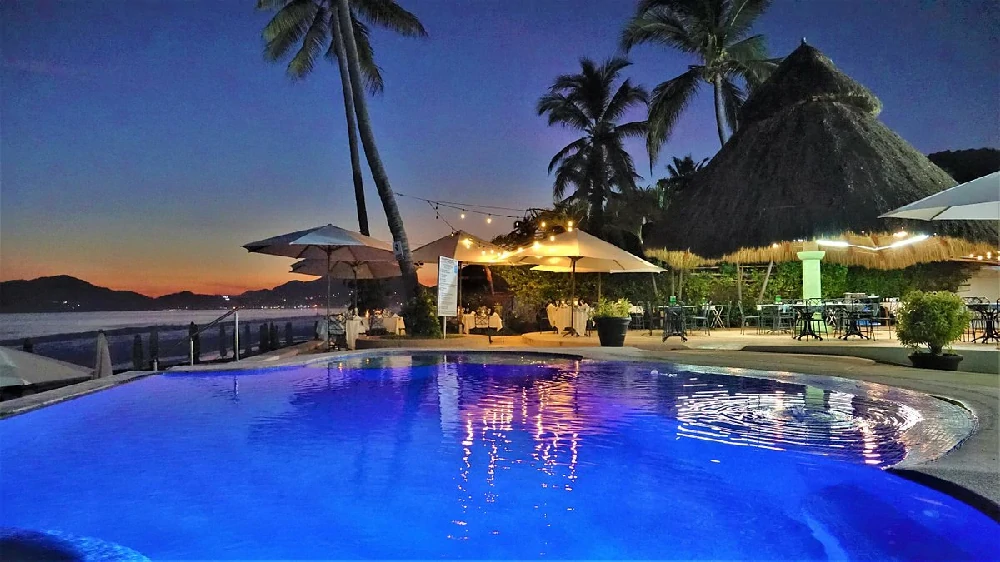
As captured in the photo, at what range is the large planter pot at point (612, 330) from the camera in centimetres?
1214

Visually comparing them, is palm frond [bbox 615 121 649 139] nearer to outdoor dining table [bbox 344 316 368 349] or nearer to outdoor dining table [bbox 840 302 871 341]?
outdoor dining table [bbox 840 302 871 341]

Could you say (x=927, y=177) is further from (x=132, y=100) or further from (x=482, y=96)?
(x=132, y=100)

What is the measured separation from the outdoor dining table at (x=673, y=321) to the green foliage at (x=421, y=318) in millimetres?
5049

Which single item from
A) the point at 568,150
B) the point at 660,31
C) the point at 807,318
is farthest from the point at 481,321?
the point at 568,150

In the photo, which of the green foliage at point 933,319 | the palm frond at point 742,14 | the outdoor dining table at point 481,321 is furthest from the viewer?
the palm frond at point 742,14

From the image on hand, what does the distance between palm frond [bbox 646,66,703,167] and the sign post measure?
10.4 metres

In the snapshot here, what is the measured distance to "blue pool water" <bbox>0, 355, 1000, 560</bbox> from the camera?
3385mm

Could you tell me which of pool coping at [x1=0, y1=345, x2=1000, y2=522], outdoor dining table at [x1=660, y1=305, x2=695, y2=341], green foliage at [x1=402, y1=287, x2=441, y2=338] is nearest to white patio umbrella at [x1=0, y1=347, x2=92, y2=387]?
pool coping at [x1=0, y1=345, x2=1000, y2=522]

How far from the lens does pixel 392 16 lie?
19.0 metres

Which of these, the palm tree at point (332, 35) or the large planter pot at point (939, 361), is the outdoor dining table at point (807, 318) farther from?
the palm tree at point (332, 35)

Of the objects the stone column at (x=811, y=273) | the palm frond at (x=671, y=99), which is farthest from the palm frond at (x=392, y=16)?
the stone column at (x=811, y=273)

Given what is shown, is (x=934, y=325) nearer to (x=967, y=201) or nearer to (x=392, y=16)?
(x=967, y=201)

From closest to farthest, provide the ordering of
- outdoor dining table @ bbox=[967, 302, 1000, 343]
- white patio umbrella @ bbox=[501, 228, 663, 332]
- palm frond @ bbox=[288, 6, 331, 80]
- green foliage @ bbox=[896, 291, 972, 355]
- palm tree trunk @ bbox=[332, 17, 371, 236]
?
green foliage @ bbox=[896, 291, 972, 355] < outdoor dining table @ bbox=[967, 302, 1000, 343] < white patio umbrella @ bbox=[501, 228, 663, 332] < palm tree trunk @ bbox=[332, 17, 371, 236] < palm frond @ bbox=[288, 6, 331, 80]

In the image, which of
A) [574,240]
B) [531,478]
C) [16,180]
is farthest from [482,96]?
[531,478]
